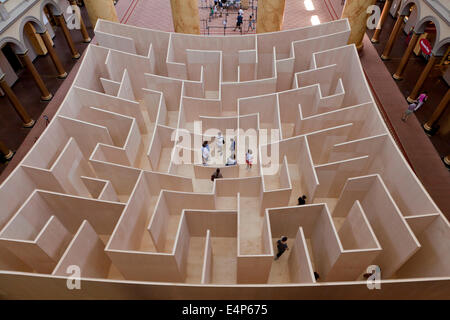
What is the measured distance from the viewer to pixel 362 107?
32.4 feet

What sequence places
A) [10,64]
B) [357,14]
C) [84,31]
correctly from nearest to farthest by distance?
[357,14] → [10,64] → [84,31]

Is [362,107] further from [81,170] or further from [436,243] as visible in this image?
[81,170]

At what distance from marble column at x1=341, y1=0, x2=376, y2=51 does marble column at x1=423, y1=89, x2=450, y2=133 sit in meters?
5.03

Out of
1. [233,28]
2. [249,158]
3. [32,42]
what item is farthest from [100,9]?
[249,158]

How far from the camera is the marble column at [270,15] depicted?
41.7 feet

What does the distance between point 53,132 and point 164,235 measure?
489cm

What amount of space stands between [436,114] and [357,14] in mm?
5735

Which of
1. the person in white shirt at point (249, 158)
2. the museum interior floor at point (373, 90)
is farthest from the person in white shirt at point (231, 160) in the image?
the museum interior floor at point (373, 90)

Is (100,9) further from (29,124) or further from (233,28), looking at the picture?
(233,28)

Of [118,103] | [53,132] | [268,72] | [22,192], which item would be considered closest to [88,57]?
[118,103]

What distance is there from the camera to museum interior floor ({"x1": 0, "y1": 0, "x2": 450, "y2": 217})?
10.9 m

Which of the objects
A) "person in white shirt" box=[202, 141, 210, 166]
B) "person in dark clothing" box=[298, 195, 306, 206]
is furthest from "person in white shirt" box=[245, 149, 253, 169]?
"person in dark clothing" box=[298, 195, 306, 206]

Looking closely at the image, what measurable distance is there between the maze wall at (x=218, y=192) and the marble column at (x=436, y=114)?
332 cm

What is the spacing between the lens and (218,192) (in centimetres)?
937
